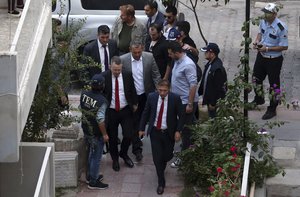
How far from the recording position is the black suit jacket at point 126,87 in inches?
502

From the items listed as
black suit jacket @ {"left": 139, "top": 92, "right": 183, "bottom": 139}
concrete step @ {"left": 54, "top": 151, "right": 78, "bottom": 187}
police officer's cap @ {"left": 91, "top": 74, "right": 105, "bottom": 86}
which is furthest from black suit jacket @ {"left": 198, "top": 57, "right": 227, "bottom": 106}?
concrete step @ {"left": 54, "top": 151, "right": 78, "bottom": 187}

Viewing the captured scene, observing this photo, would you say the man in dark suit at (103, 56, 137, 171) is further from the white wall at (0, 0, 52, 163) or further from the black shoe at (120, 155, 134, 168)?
the white wall at (0, 0, 52, 163)

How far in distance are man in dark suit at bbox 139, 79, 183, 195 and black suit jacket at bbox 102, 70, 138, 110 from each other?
548 mm

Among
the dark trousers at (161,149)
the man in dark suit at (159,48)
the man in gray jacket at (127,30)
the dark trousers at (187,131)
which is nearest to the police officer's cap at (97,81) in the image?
the dark trousers at (161,149)

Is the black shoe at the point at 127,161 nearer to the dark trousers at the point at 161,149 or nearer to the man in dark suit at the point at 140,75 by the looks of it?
the man in dark suit at the point at 140,75

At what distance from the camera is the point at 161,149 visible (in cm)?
1241

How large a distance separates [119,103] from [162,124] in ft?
2.68

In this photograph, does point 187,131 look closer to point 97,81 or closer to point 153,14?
point 97,81

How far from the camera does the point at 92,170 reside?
41.0 ft

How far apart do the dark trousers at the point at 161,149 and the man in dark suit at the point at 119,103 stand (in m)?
0.65

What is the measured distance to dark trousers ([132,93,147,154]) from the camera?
520 inches

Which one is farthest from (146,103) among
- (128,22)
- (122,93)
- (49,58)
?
(128,22)

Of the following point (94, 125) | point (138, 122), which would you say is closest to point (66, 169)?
point (94, 125)

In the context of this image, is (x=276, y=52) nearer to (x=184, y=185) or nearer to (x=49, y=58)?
(x=184, y=185)
